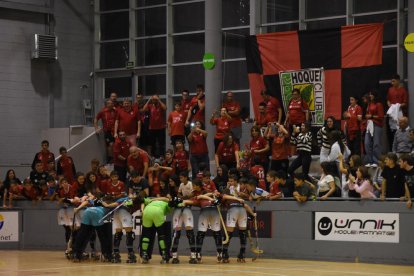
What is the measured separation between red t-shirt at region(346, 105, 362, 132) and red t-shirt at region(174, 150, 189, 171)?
4.85 meters

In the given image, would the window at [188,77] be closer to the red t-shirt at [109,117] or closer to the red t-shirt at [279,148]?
the red t-shirt at [109,117]

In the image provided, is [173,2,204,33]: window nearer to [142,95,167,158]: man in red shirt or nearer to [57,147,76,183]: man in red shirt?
[142,95,167,158]: man in red shirt

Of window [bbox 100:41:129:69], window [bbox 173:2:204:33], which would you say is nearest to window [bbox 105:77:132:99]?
window [bbox 100:41:129:69]

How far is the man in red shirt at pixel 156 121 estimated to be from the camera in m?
29.1

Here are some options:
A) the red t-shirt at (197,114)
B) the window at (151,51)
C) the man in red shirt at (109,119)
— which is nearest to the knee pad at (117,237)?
the red t-shirt at (197,114)

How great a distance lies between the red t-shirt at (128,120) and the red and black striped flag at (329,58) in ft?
13.6

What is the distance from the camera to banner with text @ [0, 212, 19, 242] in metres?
28.5

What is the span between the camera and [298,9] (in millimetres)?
30250

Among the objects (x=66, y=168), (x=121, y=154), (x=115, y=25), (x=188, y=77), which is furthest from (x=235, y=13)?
(x=66, y=168)

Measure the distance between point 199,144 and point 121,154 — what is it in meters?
2.98

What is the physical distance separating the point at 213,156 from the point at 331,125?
570cm

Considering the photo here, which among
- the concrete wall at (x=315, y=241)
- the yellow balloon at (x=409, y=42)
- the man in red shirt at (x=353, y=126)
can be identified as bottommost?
the concrete wall at (x=315, y=241)

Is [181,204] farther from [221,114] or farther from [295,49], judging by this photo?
[295,49]

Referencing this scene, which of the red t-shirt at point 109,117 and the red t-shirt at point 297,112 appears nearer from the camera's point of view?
the red t-shirt at point 297,112
